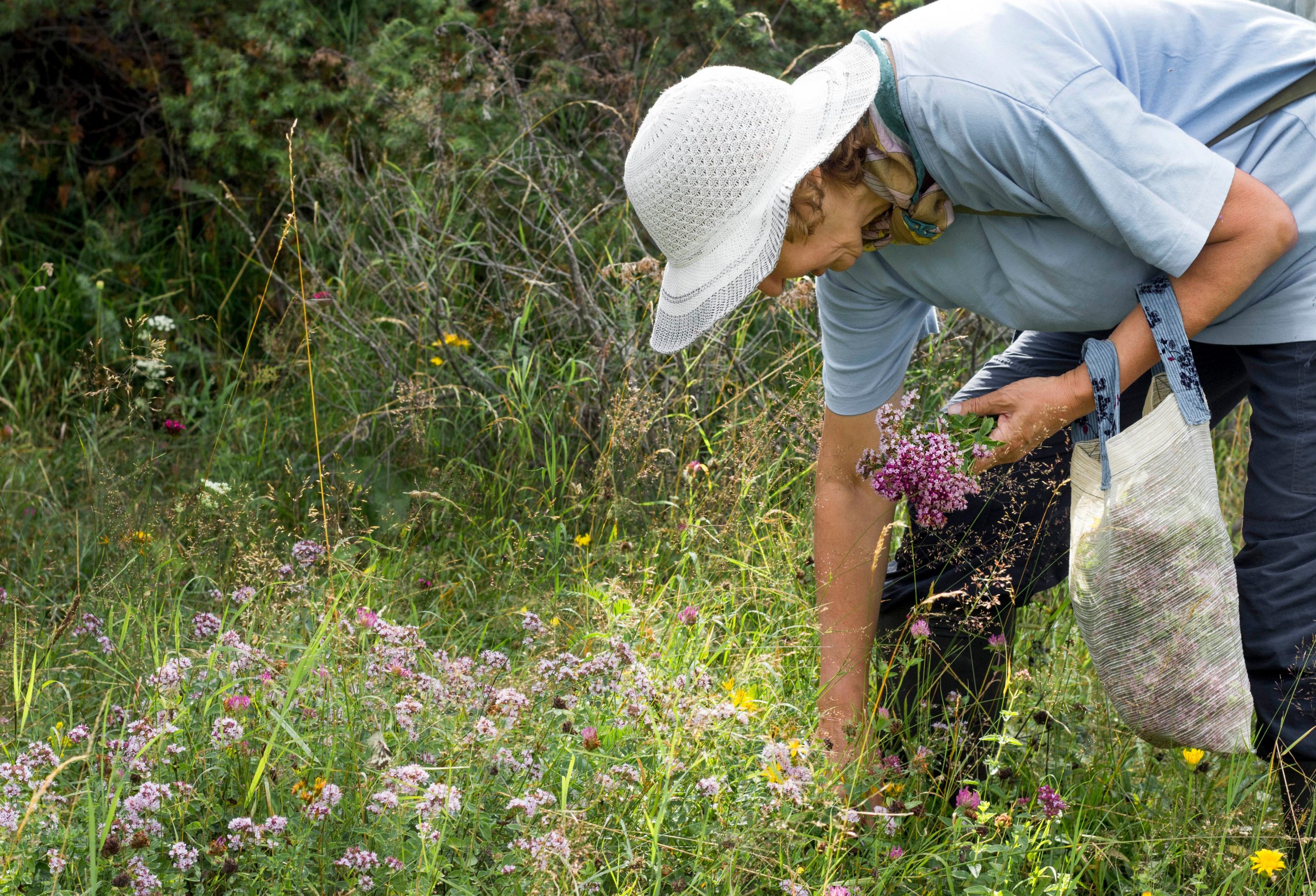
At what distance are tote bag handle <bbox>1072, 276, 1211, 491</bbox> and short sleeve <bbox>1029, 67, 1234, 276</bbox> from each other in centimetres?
11

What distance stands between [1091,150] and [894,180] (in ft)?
1.04

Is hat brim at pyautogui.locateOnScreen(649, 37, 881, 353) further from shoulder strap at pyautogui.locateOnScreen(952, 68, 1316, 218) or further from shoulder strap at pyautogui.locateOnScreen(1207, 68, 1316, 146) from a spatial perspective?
shoulder strap at pyautogui.locateOnScreen(1207, 68, 1316, 146)

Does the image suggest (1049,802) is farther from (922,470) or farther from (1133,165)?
(1133,165)

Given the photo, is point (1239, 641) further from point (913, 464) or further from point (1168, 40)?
point (1168, 40)

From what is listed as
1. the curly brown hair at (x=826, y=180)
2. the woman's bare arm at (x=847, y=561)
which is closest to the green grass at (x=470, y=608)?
the woman's bare arm at (x=847, y=561)

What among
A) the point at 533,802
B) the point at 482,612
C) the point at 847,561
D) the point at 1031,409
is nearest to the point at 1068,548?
the point at 847,561

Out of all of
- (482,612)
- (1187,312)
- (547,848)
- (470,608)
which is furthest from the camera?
(470,608)

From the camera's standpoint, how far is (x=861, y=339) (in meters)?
2.28

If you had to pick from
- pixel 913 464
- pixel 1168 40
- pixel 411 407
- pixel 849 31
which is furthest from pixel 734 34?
pixel 913 464

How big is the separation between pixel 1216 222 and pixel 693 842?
4.09 feet

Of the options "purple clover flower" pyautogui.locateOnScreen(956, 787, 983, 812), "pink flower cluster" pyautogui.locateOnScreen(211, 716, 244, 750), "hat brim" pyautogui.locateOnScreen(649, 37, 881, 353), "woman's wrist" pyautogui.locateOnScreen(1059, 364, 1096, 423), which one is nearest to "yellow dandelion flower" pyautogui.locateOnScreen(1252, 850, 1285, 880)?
"purple clover flower" pyautogui.locateOnScreen(956, 787, 983, 812)

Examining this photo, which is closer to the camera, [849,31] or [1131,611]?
[1131,611]

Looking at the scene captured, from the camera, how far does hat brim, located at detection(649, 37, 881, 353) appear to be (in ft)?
5.96

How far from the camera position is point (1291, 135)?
191cm
